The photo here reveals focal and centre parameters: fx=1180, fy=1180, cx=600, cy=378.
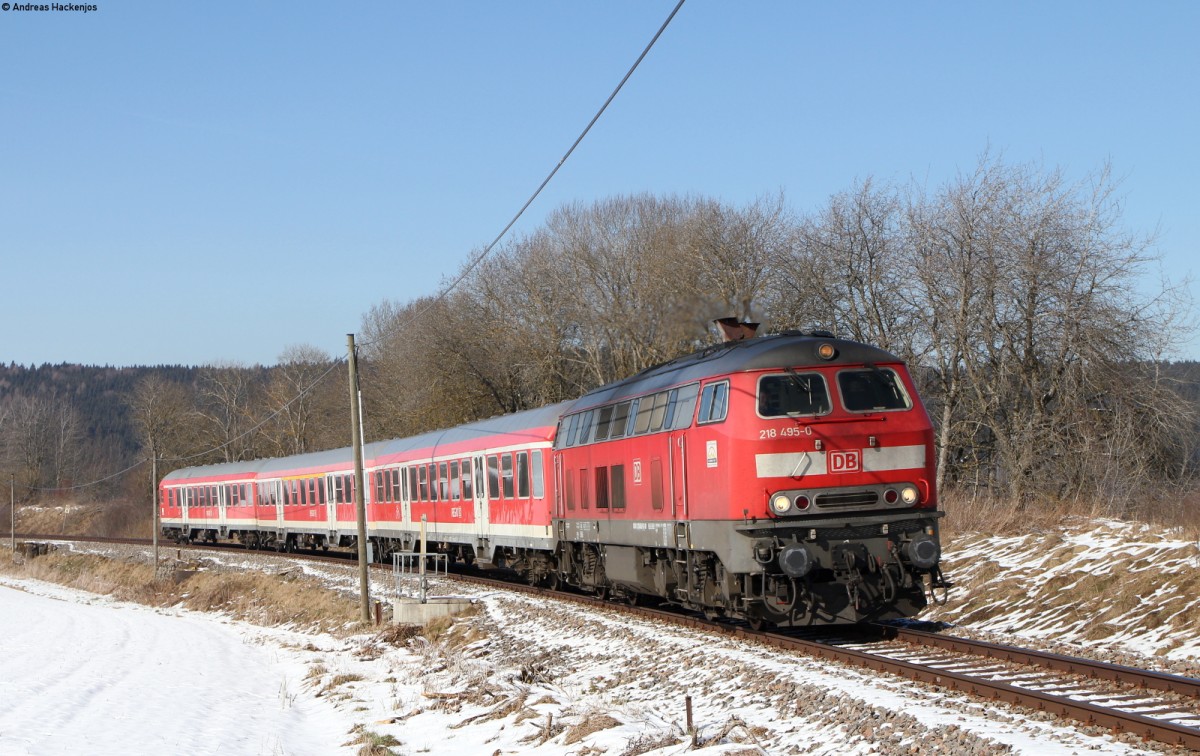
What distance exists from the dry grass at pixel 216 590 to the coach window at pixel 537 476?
5113 mm

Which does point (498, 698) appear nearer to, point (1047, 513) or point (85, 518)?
point (1047, 513)

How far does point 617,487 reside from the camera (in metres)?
18.1

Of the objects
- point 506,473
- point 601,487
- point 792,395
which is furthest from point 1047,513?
point 506,473

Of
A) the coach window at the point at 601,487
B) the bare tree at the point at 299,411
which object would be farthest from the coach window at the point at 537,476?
the bare tree at the point at 299,411

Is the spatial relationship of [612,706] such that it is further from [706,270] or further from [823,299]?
[823,299]

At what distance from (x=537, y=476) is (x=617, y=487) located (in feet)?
18.3

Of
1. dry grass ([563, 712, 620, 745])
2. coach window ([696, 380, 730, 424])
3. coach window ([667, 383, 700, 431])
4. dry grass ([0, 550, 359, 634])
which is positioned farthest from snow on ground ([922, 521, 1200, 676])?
dry grass ([0, 550, 359, 634])

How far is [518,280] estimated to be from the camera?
5500cm

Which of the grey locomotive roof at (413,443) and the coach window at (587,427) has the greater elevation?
the grey locomotive roof at (413,443)

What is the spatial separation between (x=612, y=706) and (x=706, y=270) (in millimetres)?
21243

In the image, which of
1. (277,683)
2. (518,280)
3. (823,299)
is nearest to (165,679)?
(277,683)

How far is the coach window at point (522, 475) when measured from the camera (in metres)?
24.1

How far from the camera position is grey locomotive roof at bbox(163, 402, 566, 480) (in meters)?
24.8

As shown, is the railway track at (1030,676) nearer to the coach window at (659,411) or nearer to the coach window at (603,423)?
the coach window at (659,411)
